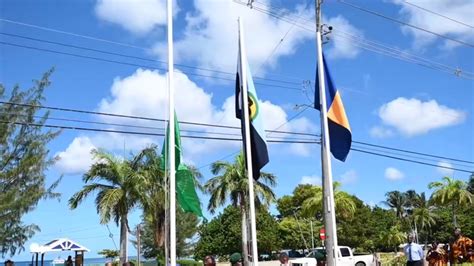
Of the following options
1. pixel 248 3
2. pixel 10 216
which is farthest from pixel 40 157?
pixel 248 3

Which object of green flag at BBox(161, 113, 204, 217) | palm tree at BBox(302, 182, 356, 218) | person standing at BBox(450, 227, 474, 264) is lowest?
person standing at BBox(450, 227, 474, 264)

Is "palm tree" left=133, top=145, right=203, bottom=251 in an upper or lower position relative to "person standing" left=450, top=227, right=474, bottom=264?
upper

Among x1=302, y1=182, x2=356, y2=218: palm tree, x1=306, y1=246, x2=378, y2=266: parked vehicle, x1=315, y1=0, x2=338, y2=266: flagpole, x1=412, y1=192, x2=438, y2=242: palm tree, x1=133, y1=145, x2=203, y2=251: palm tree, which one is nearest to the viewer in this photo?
x1=315, y1=0, x2=338, y2=266: flagpole

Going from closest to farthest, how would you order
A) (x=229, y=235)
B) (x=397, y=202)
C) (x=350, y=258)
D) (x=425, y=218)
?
(x=350, y=258)
(x=229, y=235)
(x=425, y=218)
(x=397, y=202)

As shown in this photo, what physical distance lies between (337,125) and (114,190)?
15.0 meters

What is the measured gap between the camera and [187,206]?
1205cm

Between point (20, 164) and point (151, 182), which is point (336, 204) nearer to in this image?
point (151, 182)

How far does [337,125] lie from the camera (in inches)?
619

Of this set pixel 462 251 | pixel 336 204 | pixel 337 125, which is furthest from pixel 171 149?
pixel 336 204

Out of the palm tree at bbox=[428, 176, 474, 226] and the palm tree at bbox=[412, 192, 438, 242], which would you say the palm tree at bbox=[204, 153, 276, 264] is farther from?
the palm tree at bbox=[412, 192, 438, 242]

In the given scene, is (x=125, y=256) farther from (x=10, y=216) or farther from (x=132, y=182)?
(x=10, y=216)

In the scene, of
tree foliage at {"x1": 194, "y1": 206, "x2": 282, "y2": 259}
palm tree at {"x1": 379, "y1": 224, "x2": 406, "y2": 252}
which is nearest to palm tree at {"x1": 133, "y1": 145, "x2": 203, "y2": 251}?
tree foliage at {"x1": 194, "y1": 206, "x2": 282, "y2": 259}

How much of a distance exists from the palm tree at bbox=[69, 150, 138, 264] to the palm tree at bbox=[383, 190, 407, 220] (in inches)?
3572

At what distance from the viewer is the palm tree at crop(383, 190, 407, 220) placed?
372 ft
